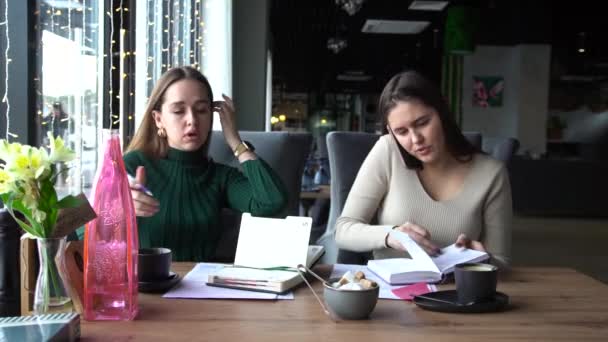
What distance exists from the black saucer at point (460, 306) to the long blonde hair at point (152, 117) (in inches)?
40.3

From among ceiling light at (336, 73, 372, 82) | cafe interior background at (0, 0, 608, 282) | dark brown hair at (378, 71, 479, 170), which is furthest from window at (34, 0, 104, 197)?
ceiling light at (336, 73, 372, 82)

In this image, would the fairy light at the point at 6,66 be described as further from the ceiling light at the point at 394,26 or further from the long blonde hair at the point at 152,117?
the ceiling light at the point at 394,26

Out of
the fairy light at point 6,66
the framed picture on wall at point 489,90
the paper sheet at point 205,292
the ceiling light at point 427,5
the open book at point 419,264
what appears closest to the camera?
the paper sheet at point 205,292

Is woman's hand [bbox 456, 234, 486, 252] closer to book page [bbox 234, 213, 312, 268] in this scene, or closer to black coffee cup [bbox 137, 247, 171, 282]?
book page [bbox 234, 213, 312, 268]

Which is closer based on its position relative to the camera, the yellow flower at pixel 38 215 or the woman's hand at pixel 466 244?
the yellow flower at pixel 38 215

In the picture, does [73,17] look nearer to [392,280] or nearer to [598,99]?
[392,280]

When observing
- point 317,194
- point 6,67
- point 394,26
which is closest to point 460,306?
point 6,67

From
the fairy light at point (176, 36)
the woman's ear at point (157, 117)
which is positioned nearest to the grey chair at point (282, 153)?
the woman's ear at point (157, 117)

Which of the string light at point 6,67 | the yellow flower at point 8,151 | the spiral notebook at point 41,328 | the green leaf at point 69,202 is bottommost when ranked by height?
the spiral notebook at point 41,328

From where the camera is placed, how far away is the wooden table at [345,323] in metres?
0.91

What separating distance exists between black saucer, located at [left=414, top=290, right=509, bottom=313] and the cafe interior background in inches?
43.0

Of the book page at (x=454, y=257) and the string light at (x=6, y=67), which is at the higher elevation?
the string light at (x=6, y=67)

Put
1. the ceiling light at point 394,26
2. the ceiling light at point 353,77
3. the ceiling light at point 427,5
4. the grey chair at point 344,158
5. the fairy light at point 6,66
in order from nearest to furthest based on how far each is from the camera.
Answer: the fairy light at point 6,66 < the grey chair at point 344,158 < the ceiling light at point 427,5 < the ceiling light at point 394,26 < the ceiling light at point 353,77

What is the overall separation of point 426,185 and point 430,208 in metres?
0.10
